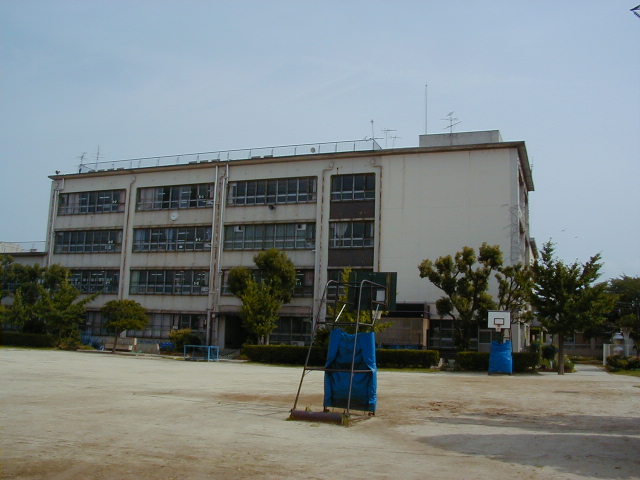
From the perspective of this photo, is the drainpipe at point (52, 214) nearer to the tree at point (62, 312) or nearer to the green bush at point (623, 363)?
the tree at point (62, 312)

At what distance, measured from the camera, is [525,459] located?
8844mm

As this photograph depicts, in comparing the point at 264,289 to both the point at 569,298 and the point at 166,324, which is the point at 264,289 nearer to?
the point at 166,324

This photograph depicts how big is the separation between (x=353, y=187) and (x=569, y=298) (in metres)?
16.8

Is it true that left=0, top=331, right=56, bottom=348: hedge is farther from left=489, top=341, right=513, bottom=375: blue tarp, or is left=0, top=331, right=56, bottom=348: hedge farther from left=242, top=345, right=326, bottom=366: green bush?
left=489, top=341, right=513, bottom=375: blue tarp

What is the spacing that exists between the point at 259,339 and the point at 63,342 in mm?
14498

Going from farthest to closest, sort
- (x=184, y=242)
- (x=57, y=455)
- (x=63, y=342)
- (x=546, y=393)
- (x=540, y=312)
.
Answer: (x=184, y=242)
(x=63, y=342)
(x=540, y=312)
(x=546, y=393)
(x=57, y=455)

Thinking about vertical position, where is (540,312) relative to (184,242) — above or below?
below

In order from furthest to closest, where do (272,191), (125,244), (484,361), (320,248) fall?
(125,244), (272,191), (320,248), (484,361)

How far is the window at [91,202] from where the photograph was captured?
52.0 metres

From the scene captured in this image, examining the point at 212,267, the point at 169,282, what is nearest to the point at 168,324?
the point at 169,282

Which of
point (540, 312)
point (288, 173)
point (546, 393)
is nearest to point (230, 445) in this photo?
point (546, 393)

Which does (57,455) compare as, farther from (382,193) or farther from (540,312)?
(382,193)

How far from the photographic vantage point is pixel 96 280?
51656 mm

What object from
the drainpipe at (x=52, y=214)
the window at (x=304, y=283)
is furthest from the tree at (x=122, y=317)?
the drainpipe at (x=52, y=214)
